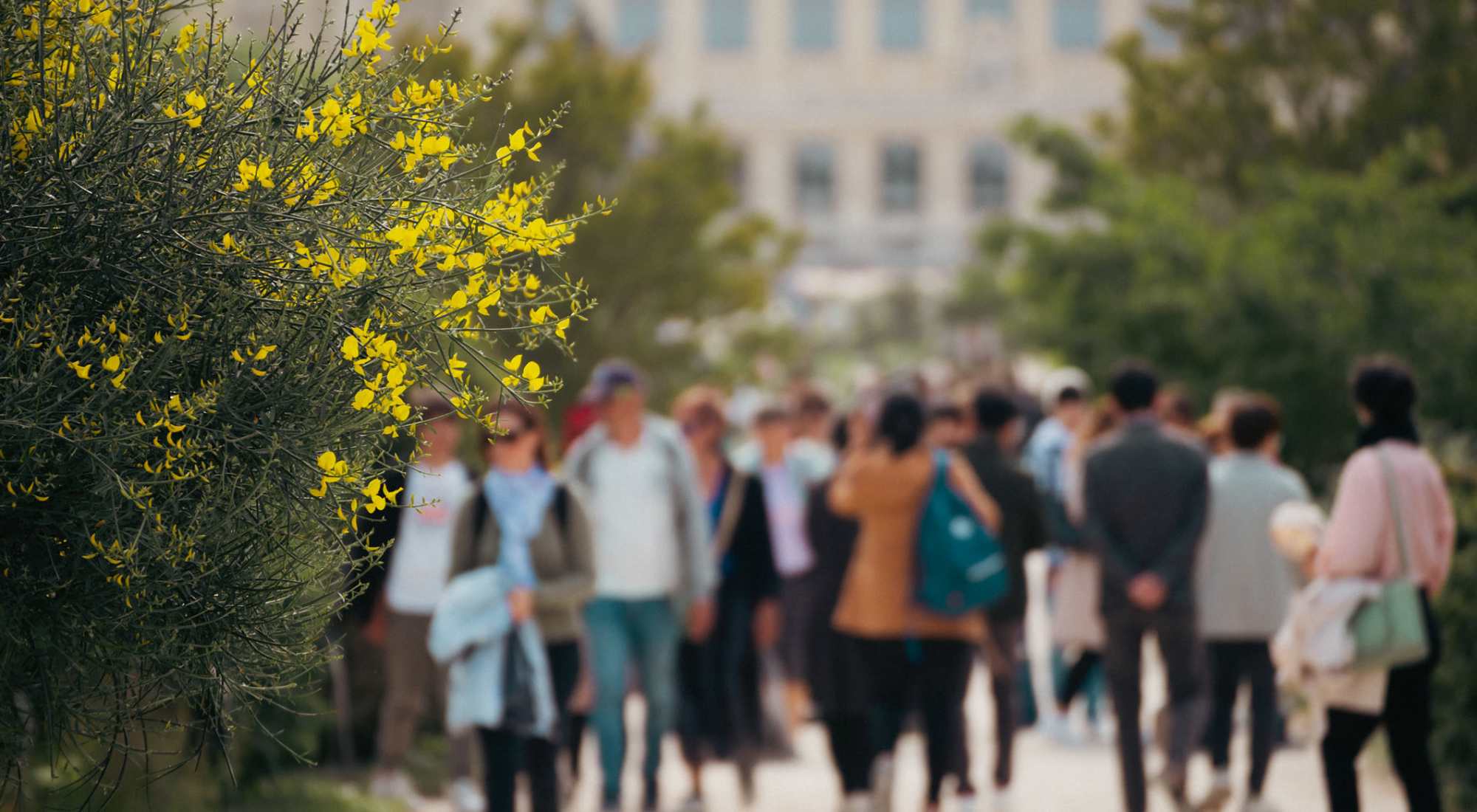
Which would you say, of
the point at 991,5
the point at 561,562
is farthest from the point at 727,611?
the point at 991,5

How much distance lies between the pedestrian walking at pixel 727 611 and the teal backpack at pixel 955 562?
1.38 metres

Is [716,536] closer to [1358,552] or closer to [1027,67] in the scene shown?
[1358,552]

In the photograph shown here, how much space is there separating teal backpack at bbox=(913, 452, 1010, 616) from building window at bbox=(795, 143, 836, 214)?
238ft

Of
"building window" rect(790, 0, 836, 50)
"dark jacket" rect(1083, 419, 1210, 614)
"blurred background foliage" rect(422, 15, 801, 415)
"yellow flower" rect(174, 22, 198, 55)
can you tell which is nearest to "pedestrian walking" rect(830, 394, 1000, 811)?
"dark jacket" rect(1083, 419, 1210, 614)

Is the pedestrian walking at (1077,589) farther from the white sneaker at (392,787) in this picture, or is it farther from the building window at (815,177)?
the building window at (815,177)

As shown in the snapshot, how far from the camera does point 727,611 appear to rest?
8836mm

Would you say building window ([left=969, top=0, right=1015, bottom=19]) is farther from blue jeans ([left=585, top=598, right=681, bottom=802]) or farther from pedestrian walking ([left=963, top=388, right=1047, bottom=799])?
blue jeans ([left=585, top=598, right=681, bottom=802])

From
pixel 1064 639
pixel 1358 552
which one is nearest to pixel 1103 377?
pixel 1064 639

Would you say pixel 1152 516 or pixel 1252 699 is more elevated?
pixel 1152 516

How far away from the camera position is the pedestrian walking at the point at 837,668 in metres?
7.73

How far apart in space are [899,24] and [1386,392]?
75.4 meters

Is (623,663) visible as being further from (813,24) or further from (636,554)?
(813,24)

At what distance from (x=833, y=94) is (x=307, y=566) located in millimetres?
77718

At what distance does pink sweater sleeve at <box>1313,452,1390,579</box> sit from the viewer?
19.8 ft
